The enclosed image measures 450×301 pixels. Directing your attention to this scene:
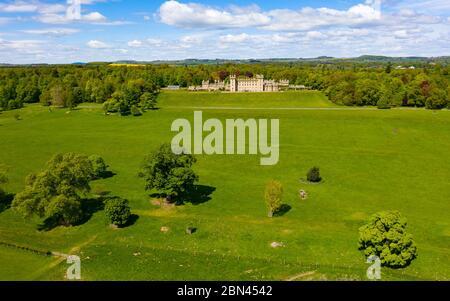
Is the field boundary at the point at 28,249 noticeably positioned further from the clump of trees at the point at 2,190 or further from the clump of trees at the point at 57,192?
the clump of trees at the point at 2,190

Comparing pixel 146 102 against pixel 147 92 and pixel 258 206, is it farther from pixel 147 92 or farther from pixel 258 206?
pixel 258 206

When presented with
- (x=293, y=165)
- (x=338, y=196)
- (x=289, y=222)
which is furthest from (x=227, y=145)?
(x=289, y=222)

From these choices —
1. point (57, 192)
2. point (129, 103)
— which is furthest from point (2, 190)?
point (129, 103)

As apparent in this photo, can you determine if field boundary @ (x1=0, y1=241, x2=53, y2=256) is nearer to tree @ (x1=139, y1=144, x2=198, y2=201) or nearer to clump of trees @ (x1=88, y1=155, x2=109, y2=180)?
A: tree @ (x1=139, y1=144, x2=198, y2=201)

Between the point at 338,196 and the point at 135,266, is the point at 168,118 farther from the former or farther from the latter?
the point at 135,266

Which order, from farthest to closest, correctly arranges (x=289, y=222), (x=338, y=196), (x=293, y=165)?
(x=293, y=165)
(x=338, y=196)
(x=289, y=222)
